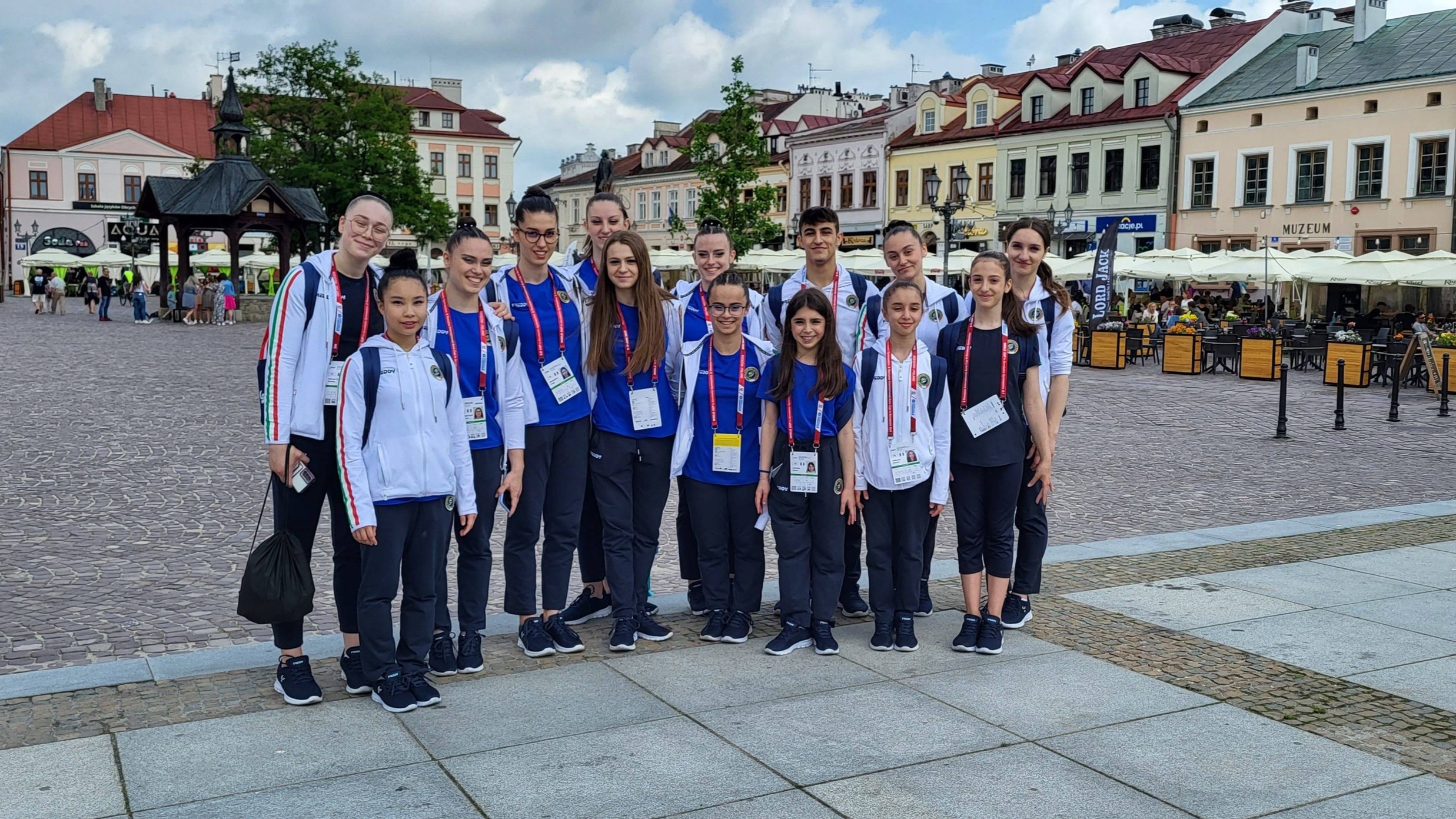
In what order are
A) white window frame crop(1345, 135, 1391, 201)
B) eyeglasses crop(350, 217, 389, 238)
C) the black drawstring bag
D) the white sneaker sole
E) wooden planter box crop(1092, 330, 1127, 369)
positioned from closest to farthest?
the black drawstring bag
eyeglasses crop(350, 217, 389, 238)
the white sneaker sole
wooden planter box crop(1092, 330, 1127, 369)
white window frame crop(1345, 135, 1391, 201)

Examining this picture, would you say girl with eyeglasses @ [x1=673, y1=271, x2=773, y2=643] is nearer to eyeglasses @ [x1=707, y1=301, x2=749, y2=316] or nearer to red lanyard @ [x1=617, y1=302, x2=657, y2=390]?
eyeglasses @ [x1=707, y1=301, x2=749, y2=316]

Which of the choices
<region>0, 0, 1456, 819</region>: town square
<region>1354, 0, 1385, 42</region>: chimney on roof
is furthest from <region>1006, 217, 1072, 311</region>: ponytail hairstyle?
<region>1354, 0, 1385, 42</region>: chimney on roof

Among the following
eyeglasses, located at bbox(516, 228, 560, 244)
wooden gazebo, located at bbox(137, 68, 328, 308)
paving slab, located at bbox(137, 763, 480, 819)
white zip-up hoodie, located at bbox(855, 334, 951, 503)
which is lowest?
paving slab, located at bbox(137, 763, 480, 819)

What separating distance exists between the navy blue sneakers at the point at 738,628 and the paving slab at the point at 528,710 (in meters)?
0.69

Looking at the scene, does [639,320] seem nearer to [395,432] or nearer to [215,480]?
[395,432]

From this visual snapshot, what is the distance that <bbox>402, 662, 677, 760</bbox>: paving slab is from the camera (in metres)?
4.67

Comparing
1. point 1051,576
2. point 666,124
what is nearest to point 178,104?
point 666,124

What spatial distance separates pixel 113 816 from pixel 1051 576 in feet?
16.6

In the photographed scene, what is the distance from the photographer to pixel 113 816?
3939 mm

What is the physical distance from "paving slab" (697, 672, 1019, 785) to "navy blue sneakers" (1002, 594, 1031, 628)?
3.95 feet

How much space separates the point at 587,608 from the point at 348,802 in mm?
2329

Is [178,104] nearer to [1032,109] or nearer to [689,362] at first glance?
[1032,109]

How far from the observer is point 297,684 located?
502cm

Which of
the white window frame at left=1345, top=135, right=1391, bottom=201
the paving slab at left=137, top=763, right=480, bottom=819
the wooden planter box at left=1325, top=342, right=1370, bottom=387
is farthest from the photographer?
the white window frame at left=1345, top=135, right=1391, bottom=201
